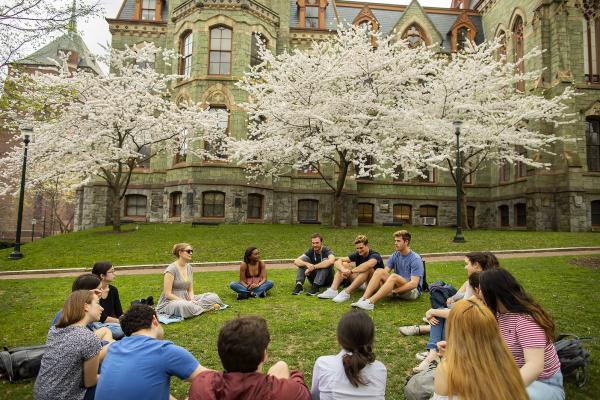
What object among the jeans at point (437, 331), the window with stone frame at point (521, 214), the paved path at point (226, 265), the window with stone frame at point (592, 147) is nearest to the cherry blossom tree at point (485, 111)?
the window with stone frame at point (592, 147)

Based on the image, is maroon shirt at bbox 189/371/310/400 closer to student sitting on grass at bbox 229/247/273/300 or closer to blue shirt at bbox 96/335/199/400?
blue shirt at bbox 96/335/199/400

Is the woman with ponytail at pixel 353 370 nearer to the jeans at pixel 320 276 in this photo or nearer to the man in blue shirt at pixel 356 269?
the man in blue shirt at pixel 356 269

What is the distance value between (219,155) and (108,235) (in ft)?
24.6

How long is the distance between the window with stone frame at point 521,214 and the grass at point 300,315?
14.4 meters

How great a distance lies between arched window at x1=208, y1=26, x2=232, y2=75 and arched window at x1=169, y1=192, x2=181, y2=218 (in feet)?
24.4

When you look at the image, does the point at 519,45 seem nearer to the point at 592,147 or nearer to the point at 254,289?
the point at 592,147

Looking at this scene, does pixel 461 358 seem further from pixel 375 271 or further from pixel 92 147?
pixel 92 147

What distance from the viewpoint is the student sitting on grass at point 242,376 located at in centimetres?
254

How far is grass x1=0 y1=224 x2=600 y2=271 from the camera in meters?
14.4

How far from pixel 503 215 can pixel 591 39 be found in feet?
36.8

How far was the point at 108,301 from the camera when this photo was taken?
612 centimetres

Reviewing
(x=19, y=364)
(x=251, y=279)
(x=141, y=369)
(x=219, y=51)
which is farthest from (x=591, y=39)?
(x=19, y=364)

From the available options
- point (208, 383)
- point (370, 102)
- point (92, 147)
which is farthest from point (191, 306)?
point (92, 147)

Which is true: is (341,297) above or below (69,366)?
below
